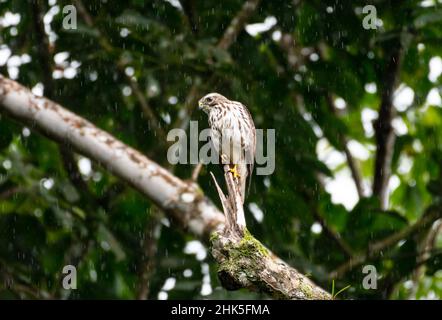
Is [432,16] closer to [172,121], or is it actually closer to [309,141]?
[309,141]

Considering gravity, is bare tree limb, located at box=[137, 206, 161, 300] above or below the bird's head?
below

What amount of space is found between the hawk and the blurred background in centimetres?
59

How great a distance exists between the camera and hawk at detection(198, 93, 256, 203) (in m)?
6.33

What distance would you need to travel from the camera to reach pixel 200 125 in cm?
702

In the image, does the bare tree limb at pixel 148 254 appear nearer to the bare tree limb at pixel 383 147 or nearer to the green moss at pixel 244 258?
the bare tree limb at pixel 383 147

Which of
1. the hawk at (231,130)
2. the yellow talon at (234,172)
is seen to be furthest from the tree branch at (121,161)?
the yellow talon at (234,172)

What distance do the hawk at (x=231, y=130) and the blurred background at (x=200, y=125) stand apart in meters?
0.59

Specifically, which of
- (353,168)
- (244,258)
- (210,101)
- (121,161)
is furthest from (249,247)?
(353,168)

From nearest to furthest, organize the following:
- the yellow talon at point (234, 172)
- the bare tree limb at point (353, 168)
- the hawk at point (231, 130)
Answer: the yellow talon at point (234, 172)
the hawk at point (231, 130)
the bare tree limb at point (353, 168)

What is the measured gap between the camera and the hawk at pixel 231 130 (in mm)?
6332

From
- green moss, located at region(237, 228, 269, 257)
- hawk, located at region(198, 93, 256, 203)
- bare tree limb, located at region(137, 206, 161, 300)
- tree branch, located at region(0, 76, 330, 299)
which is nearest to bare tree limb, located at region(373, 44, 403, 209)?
bare tree limb, located at region(137, 206, 161, 300)

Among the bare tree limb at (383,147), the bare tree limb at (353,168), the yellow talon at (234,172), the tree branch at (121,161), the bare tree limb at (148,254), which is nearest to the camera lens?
the yellow talon at (234,172)

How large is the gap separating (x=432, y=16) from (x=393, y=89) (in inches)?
46.6

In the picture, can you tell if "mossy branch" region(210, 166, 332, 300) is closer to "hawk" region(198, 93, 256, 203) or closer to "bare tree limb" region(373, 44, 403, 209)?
"hawk" region(198, 93, 256, 203)
